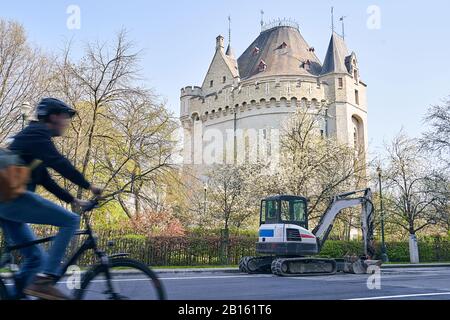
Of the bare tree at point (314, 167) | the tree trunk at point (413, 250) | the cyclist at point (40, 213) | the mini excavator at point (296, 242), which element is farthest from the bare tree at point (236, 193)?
the cyclist at point (40, 213)

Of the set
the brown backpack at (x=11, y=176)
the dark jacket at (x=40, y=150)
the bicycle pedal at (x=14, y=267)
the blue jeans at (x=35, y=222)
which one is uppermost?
the dark jacket at (x=40, y=150)

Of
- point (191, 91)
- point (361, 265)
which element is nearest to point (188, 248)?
point (361, 265)

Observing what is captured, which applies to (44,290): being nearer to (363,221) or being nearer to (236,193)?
(363,221)

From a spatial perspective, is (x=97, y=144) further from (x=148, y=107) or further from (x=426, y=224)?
(x=426, y=224)

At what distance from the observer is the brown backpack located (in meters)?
3.52

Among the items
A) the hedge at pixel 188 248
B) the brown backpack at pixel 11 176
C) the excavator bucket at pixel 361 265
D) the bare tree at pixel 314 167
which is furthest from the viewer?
the bare tree at pixel 314 167

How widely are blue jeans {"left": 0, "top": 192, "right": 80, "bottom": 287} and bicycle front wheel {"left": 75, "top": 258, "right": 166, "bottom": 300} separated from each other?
298 mm

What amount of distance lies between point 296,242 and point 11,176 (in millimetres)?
13548

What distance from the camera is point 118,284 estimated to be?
402 centimetres

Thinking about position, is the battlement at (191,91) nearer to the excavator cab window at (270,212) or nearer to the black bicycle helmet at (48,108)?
the excavator cab window at (270,212)

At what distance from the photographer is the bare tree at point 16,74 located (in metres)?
24.3

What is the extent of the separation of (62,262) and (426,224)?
104ft

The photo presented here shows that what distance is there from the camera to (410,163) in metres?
34.7

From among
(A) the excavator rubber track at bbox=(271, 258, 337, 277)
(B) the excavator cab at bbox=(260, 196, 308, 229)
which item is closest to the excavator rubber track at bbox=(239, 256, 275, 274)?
(A) the excavator rubber track at bbox=(271, 258, 337, 277)
